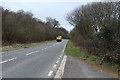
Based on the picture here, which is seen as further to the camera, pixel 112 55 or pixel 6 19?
pixel 6 19

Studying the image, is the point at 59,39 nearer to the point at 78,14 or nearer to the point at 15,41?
the point at 78,14

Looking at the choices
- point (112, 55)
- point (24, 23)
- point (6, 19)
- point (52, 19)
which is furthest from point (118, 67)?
point (52, 19)

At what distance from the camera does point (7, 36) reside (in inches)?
1832

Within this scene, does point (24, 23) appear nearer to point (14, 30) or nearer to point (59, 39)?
point (14, 30)

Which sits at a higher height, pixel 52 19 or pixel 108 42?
pixel 52 19

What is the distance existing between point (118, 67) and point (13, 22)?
35421mm

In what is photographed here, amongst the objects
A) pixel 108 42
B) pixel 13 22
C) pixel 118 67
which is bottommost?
pixel 118 67

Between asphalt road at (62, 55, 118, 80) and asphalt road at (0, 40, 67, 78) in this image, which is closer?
asphalt road at (62, 55, 118, 80)

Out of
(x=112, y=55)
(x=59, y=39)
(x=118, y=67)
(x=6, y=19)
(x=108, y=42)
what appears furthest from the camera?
(x=59, y=39)

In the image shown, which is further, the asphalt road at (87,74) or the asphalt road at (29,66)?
the asphalt road at (29,66)

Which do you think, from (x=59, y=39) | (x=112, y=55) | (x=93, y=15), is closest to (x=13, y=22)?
(x=93, y=15)

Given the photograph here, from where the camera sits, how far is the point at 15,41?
50.5 m

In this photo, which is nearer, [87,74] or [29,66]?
[87,74]

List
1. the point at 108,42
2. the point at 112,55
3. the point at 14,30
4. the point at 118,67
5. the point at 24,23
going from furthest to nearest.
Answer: the point at 24,23 → the point at 14,30 → the point at 108,42 → the point at 112,55 → the point at 118,67
